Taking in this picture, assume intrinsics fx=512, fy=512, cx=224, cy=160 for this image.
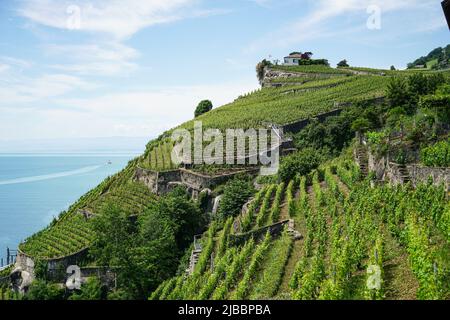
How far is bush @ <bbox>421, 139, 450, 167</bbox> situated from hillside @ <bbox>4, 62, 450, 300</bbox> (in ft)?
0.21

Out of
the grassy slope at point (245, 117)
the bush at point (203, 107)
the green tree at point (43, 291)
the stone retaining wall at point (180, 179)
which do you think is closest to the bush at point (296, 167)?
the stone retaining wall at point (180, 179)

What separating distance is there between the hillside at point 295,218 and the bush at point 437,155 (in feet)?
0.21

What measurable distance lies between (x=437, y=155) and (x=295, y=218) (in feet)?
22.7

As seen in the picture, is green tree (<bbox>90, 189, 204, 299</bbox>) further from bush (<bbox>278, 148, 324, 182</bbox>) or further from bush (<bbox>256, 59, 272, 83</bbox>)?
bush (<bbox>256, 59, 272, 83</bbox>)

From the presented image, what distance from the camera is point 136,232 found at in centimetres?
3478

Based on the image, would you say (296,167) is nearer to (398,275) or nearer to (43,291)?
(43,291)

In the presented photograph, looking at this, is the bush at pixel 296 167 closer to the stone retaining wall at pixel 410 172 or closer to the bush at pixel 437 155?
the stone retaining wall at pixel 410 172

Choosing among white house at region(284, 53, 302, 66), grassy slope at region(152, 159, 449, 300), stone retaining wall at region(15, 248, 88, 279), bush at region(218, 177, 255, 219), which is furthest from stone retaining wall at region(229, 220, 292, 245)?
white house at region(284, 53, 302, 66)

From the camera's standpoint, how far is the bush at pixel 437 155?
63.2 feet

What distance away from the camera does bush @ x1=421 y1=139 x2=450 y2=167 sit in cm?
1925

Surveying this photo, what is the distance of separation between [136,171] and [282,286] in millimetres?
29923

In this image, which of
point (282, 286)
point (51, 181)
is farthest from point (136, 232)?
point (51, 181)

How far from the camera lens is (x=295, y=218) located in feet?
77.7

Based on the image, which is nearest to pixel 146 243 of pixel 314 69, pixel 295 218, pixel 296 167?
pixel 295 218
